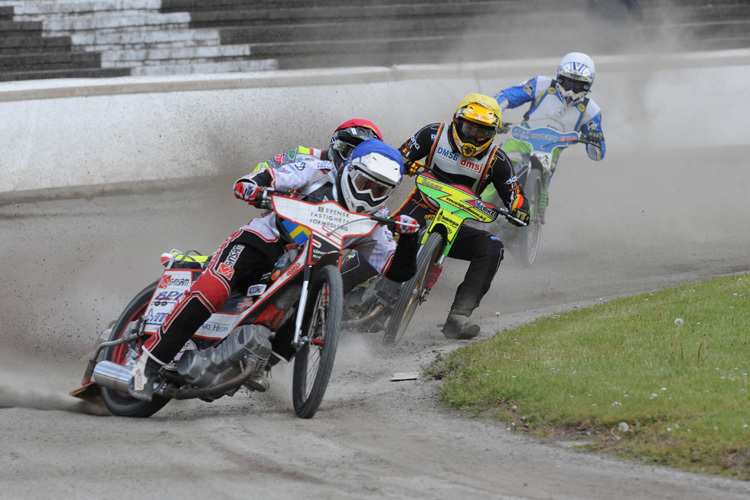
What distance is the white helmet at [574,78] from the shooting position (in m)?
12.8

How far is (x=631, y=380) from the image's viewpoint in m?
6.51

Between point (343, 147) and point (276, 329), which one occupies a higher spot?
point (343, 147)

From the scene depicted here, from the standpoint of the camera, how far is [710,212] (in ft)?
51.3

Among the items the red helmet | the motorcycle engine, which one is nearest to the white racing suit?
the red helmet

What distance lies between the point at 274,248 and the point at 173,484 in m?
2.19

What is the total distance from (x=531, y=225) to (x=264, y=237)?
255 inches

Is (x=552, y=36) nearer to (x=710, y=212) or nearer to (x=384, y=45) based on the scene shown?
(x=384, y=45)

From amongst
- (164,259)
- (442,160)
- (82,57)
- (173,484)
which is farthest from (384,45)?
(173,484)

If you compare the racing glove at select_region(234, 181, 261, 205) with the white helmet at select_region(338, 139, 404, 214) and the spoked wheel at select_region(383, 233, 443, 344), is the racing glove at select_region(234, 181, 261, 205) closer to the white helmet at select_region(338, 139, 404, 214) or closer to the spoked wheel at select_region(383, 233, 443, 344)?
the white helmet at select_region(338, 139, 404, 214)

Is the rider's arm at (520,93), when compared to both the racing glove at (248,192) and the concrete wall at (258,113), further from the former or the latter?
the racing glove at (248,192)

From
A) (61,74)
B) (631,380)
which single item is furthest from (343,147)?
(61,74)

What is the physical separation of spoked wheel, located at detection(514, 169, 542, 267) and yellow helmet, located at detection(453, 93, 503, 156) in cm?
272

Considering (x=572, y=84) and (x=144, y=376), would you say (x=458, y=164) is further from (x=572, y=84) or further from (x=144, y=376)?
(x=144, y=376)

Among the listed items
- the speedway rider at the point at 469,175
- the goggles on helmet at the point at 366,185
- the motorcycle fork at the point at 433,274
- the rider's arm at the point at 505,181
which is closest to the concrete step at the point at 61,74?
the speedway rider at the point at 469,175
